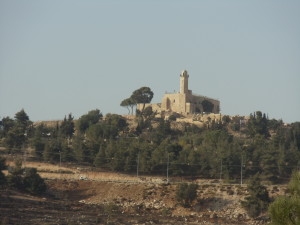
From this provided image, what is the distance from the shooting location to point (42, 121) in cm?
11594

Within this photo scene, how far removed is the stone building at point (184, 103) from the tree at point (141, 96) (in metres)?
1.16

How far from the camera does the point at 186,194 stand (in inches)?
2702

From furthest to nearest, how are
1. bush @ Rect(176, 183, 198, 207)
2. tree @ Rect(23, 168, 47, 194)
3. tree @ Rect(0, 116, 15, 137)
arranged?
tree @ Rect(0, 116, 15, 137)
bush @ Rect(176, 183, 198, 207)
tree @ Rect(23, 168, 47, 194)

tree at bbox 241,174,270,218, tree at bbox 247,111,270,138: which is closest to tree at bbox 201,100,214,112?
tree at bbox 247,111,270,138

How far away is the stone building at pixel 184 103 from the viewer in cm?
11775

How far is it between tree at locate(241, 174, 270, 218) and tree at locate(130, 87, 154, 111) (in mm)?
56260

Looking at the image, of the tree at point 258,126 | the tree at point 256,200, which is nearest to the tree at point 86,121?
the tree at point 258,126

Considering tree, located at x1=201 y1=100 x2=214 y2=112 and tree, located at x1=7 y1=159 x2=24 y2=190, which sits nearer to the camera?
tree, located at x1=7 y1=159 x2=24 y2=190

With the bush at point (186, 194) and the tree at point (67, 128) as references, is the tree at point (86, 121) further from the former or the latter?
the bush at point (186, 194)

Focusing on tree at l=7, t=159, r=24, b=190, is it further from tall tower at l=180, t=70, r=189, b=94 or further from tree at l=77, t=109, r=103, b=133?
tall tower at l=180, t=70, r=189, b=94

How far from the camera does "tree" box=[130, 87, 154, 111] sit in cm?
12275

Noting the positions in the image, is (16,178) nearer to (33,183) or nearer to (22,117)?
(33,183)

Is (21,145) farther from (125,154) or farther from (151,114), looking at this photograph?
(151,114)

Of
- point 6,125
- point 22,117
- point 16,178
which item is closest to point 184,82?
point 22,117
